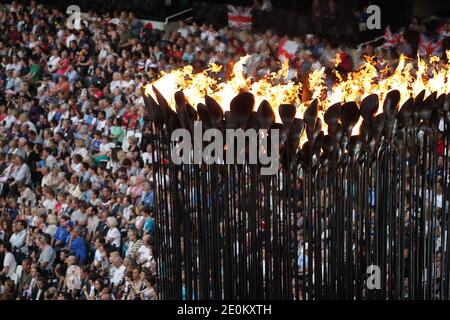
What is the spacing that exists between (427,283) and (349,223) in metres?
0.75

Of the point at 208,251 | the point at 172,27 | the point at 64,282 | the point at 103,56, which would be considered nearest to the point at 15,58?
the point at 103,56

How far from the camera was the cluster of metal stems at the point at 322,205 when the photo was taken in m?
6.96

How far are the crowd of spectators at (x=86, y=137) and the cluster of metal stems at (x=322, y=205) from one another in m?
3.02

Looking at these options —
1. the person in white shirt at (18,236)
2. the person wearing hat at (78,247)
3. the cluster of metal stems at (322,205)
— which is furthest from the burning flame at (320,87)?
the person in white shirt at (18,236)

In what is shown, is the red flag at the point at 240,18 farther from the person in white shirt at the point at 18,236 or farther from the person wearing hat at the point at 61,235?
the person in white shirt at the point at 18,236

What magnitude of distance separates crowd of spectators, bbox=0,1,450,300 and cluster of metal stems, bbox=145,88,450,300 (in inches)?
119

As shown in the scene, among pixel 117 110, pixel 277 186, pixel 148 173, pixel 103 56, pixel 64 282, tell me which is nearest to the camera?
pixel 277 186

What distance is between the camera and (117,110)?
53.5 ft

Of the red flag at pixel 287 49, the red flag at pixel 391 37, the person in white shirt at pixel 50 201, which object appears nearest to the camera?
the red flag at pixel 287 49

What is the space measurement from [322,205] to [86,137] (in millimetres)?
9647

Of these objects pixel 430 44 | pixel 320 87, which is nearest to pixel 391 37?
pixel 430 44

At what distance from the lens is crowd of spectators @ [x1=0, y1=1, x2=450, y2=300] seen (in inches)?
524

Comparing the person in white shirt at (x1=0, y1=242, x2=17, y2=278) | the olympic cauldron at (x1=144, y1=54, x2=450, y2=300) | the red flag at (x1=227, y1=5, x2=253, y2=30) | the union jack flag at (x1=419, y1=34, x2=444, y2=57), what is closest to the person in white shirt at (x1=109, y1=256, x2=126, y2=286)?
the person in white shirt at (x1=0, y1=242, x2=17, y2=278)

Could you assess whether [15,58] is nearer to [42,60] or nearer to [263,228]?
[42,60]
